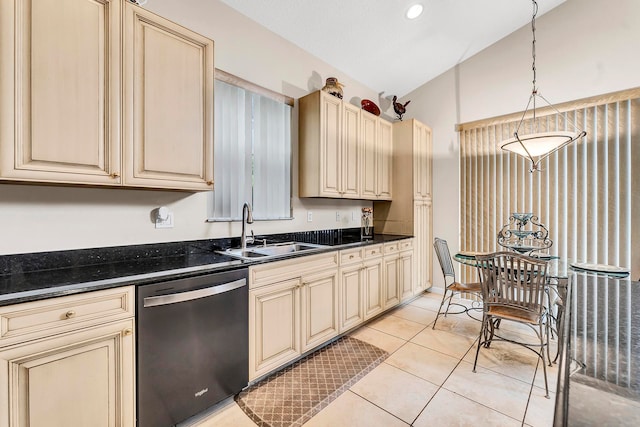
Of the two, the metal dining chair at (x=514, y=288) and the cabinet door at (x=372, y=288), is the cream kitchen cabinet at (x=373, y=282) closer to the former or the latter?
the cabinet door at (x=372, y=288)

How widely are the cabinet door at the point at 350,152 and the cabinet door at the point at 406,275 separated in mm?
983

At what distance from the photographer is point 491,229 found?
12.0 ft

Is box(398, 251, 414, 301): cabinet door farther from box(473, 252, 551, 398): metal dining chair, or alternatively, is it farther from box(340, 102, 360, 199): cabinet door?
box(473, 252, 551, 398): metal dining chair

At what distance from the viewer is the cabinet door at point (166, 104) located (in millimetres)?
1603

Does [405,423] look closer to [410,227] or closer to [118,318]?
[118,318]

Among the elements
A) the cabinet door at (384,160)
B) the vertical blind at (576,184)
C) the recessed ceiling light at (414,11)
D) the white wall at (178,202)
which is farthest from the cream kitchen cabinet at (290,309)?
the recessed ceiling light at (414,11)

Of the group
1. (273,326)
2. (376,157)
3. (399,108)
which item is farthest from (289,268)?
(399,108)

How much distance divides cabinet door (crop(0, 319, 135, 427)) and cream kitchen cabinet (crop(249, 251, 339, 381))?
0.71 meters

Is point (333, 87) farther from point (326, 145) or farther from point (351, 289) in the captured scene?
point (351, 289)

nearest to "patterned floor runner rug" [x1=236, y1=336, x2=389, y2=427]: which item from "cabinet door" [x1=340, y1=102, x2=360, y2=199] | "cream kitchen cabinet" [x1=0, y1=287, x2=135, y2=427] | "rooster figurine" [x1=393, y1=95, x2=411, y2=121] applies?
"cream kitchen cabinet" [x1=0, y1=287, x2=135, y2=427]

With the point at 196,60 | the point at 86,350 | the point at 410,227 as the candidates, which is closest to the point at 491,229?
the point at 410,227

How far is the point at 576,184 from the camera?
10.1 feet

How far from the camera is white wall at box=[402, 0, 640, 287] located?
114 inches

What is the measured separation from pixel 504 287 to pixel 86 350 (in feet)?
8.52
